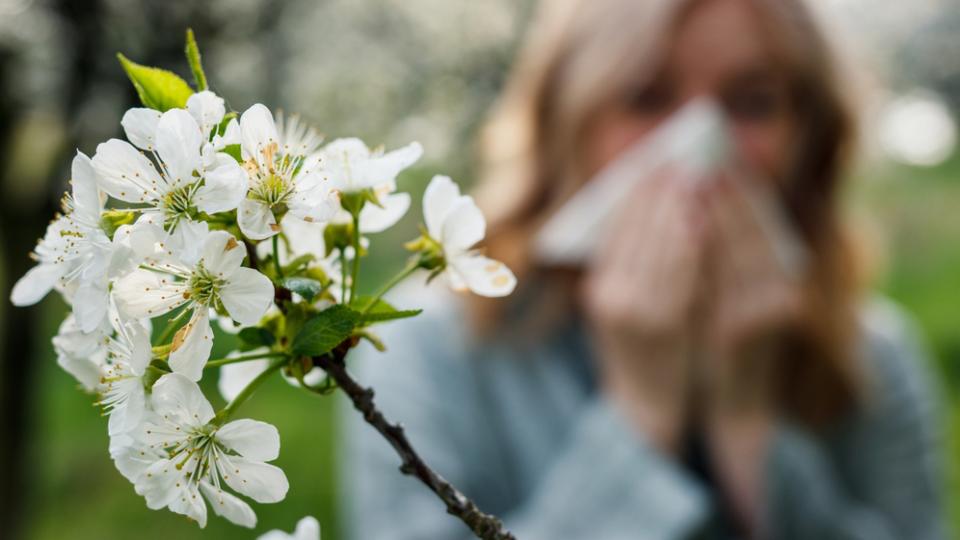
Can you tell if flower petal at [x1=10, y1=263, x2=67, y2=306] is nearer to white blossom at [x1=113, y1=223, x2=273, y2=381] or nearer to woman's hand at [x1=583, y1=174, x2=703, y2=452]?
white blossom at [x1=113, y1=223, x2=273, y2=381]

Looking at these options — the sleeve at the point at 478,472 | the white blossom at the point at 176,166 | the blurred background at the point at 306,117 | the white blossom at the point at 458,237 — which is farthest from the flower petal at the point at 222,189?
the sleeve at the point at 478,472

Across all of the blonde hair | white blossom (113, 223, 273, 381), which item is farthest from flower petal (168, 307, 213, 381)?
the blonde hair

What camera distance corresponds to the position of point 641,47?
1374mm

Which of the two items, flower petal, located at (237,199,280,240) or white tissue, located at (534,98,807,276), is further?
white tissue, located at (534,98,807,276)

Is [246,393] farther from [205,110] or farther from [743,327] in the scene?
[743,327]

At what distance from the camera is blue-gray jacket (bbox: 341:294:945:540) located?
4.49ft

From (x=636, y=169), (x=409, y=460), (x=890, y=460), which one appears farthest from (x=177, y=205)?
(x=890, y=460)

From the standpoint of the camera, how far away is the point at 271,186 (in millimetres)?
317

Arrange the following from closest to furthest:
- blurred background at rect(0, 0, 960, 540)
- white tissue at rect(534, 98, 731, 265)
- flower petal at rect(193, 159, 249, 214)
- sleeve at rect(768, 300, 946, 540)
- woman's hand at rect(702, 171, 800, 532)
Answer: flower petal at rect(193, 159, 249, 214) < white tissue at rect(534, 98, 731, 265) < woman's hand at rect(702, 171, 800, 532) < sleeve at rect(768, 300, 946, 540) < blurred background at rect(0, 0, 960, 540)

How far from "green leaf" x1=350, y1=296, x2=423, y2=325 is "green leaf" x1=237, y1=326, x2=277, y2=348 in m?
0.03

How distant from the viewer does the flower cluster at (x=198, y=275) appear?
0.97ft

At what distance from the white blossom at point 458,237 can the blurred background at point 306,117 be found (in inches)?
6.7

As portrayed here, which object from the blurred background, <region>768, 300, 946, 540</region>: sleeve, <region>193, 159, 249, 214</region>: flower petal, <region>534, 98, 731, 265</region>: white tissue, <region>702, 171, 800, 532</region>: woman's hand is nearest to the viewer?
<region>193, 159, 249, 214</region>: flower petal

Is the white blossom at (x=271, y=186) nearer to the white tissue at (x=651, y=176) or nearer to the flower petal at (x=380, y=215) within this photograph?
the flower petal at (x=380, y=215)
